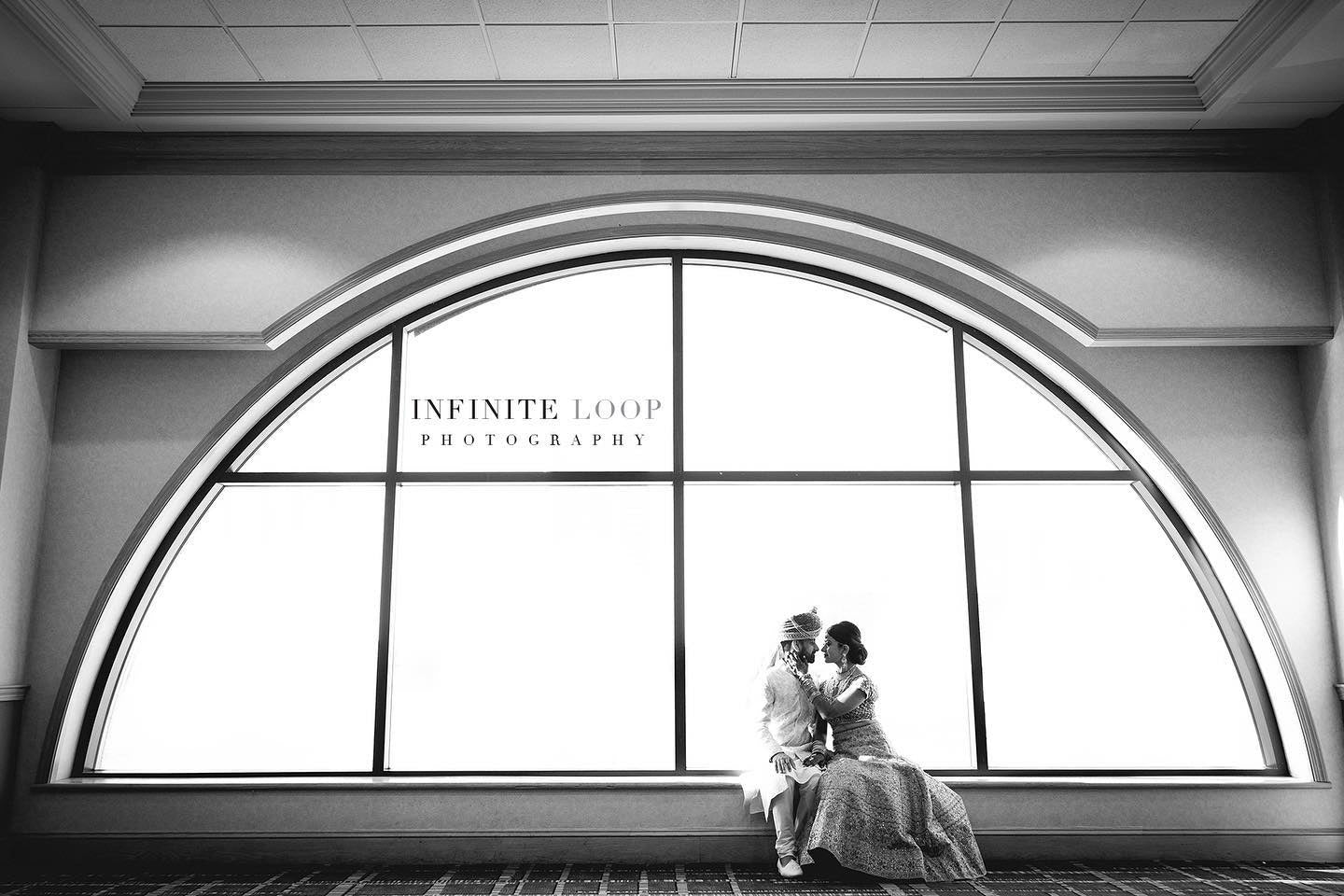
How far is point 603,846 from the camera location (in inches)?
186

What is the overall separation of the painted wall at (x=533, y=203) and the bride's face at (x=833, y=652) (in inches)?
33.8

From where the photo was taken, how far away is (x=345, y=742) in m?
5.05

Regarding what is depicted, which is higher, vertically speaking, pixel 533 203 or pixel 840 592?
pixel 533 203

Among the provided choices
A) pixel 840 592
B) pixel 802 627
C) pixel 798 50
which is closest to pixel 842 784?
pixel 802 627

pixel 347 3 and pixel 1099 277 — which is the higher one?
pixel 347 3

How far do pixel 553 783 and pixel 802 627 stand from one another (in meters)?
1.51

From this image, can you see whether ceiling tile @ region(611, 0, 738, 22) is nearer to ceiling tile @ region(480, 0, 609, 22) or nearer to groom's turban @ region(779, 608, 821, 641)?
ceiling tile @ region(480, 0, 609, 22)

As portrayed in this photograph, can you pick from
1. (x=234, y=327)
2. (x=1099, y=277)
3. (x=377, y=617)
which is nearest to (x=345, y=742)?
(x=377, y=617)

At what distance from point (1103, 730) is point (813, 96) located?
3.79 meters

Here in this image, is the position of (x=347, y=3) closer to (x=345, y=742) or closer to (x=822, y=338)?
(x=822, y=338)

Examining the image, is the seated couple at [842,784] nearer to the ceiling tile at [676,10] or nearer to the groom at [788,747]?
the groom at [788,747]

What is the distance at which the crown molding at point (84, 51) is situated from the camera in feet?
13.3

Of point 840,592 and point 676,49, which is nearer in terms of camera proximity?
point 676,49

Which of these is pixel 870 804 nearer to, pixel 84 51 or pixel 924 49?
pixel 924 49
